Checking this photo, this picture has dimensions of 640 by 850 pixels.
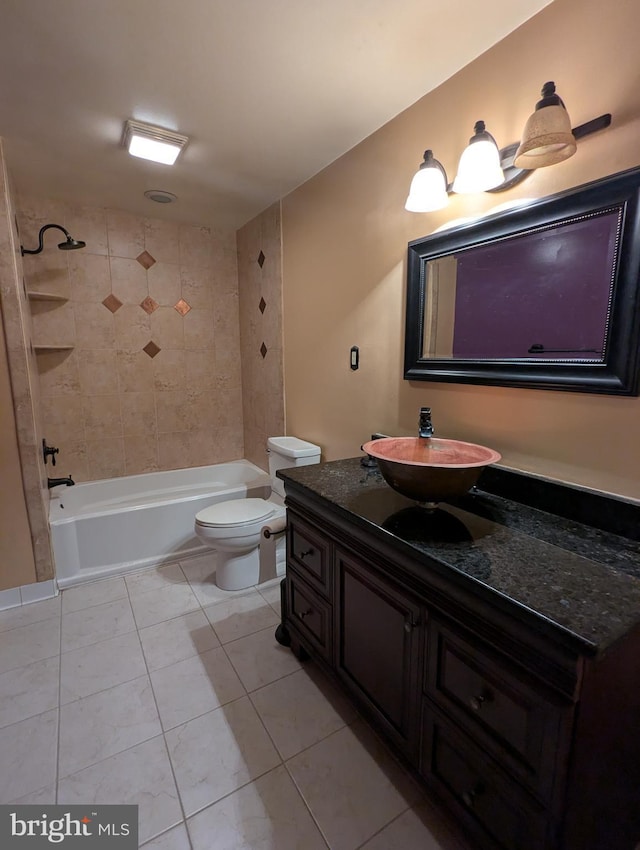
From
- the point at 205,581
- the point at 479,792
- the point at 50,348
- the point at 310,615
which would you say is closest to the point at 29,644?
the point at 205,581

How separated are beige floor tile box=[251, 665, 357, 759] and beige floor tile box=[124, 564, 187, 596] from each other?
1011 mm

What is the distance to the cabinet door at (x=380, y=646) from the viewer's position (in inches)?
40.8

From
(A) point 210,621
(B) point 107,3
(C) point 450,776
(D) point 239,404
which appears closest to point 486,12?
(B) point 107,3

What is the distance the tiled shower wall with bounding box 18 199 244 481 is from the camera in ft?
8.93

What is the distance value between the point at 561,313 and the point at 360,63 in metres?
1.13

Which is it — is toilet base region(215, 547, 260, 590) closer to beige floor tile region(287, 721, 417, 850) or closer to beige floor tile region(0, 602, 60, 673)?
beige floor tile region(0, 602, 60, 673)

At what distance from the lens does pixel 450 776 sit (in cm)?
95

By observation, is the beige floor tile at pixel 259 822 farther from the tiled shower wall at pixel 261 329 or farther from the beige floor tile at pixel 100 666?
the tiled shower wall at pixel 261 329

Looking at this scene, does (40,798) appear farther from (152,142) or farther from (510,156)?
(152,142)

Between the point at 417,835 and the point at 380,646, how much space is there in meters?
0.47

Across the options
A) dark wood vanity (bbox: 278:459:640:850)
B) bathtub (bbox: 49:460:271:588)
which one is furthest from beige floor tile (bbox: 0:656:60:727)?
dark wood vanity (bbox: 278:459:640:850)

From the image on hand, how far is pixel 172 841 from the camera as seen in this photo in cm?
105

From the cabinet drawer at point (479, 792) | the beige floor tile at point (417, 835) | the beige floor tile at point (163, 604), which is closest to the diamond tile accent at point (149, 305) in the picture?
the beige floor tile at point (163, 604)

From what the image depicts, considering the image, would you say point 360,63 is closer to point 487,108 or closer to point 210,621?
point 487,108
